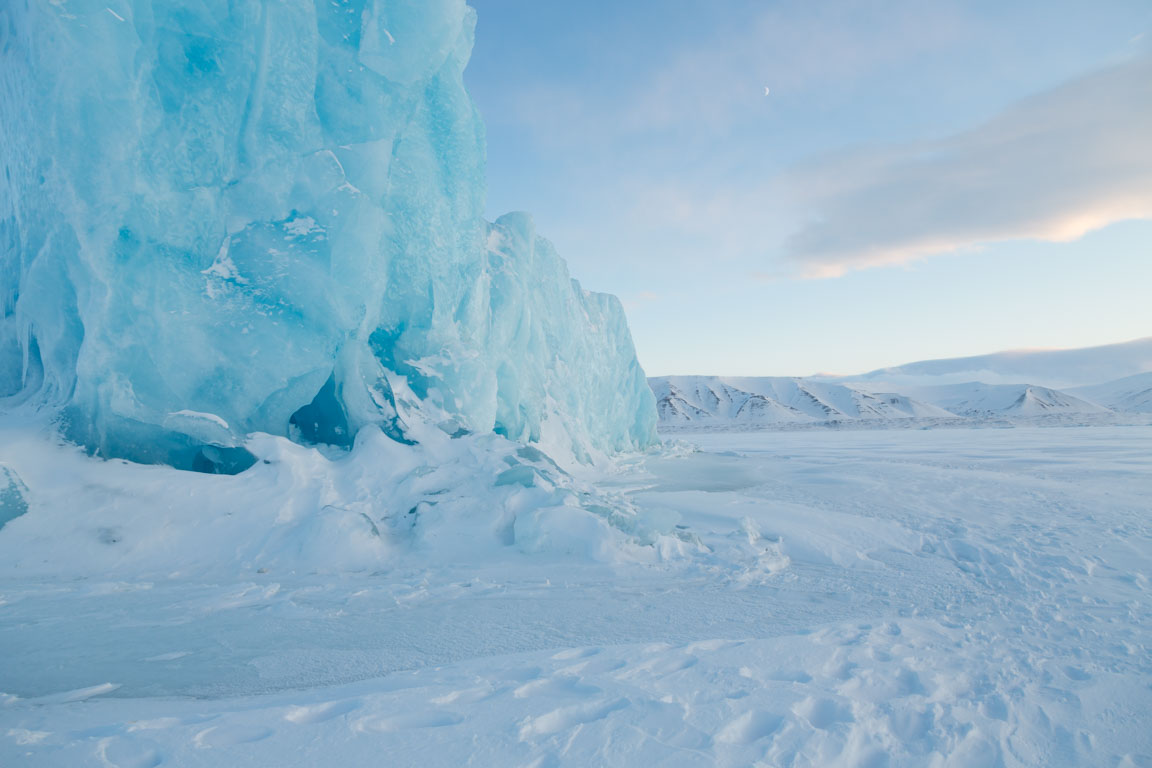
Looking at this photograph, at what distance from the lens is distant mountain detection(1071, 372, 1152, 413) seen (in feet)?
245

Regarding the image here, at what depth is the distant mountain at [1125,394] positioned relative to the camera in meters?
74.8

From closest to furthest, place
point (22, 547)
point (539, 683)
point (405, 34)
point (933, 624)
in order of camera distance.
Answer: point (539, 683), point (933, 624), point (22, 547), point (405, 34)

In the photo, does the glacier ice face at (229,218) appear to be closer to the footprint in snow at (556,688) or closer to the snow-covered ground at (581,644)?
the snow-covered ground at (581,644)

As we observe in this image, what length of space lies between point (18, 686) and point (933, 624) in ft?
14.9

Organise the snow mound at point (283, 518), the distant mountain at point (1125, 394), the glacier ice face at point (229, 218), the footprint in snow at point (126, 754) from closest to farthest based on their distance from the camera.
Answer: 1. the footprint in snow at point (126, 754)
2. the snow mound at point (283, 518)
3. the glacier ice face at point (229, 218)
4. the distant mountain at point (1125, 394)

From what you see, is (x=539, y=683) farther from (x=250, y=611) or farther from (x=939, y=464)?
(x=939, y=464)

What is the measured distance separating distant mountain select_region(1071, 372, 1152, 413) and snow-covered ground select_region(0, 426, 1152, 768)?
87.4 m

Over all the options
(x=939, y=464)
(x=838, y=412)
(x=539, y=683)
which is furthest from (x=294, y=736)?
(x=838, y=412)

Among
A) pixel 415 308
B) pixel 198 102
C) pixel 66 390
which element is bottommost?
pixel 66 390

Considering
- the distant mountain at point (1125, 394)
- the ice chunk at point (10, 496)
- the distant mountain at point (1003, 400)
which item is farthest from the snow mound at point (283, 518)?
the distant mountain at point (1125, 394)

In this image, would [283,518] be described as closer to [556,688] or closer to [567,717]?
[556,688]

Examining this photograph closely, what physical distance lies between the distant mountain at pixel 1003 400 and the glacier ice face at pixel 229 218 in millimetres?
71269

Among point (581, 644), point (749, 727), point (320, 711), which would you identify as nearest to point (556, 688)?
point (581, 644)

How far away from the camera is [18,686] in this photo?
8.45ft
